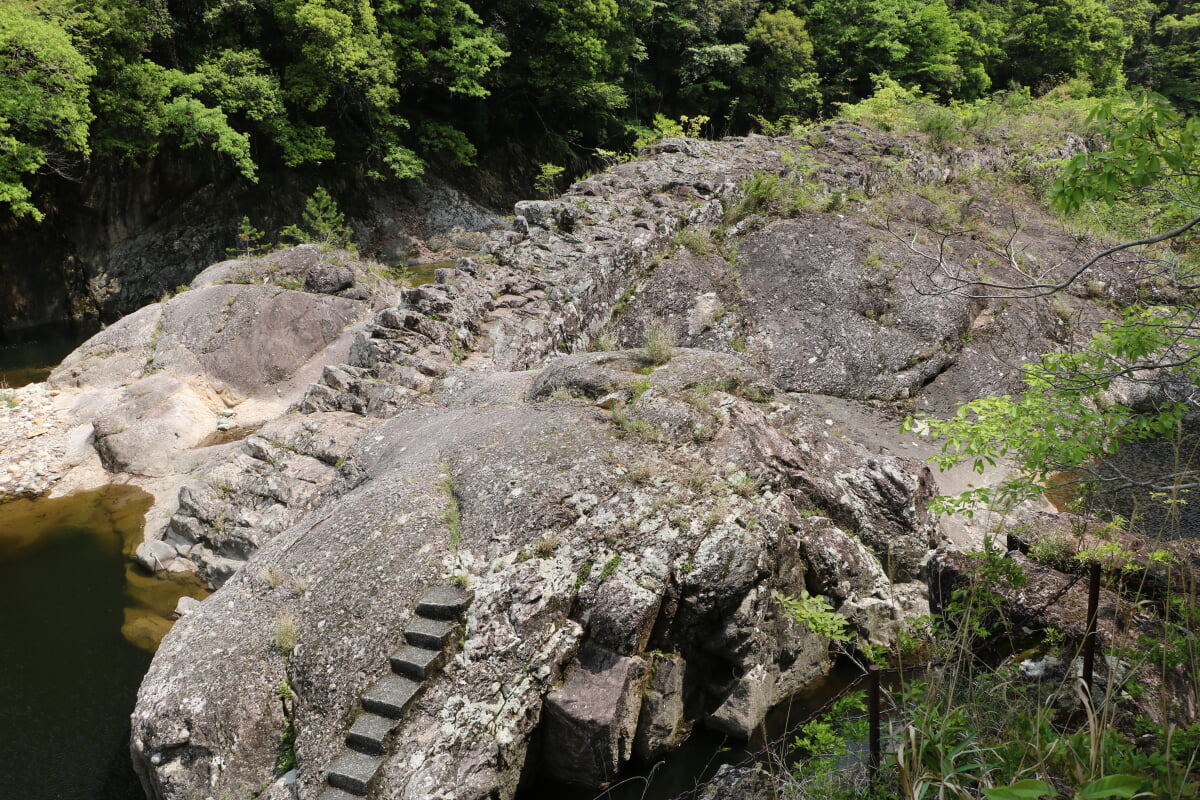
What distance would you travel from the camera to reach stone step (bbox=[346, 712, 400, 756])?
207 inches

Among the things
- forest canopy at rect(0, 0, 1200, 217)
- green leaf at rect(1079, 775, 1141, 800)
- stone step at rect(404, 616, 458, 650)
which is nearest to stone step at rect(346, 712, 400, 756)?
stone step at rect(404, 616, 458, 650)

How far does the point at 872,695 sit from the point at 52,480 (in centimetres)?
1362

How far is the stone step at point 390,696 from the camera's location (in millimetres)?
5402

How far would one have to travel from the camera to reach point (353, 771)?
16.7 ft

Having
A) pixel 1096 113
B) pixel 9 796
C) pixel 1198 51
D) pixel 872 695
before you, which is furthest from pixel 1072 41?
pixel 9 796

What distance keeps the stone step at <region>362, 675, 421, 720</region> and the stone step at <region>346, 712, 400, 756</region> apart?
57 mm

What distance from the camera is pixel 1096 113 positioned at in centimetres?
376

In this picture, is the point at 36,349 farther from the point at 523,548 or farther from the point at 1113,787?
the point at 1113,787

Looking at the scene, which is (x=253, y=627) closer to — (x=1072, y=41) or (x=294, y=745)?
(x=294, y=745)

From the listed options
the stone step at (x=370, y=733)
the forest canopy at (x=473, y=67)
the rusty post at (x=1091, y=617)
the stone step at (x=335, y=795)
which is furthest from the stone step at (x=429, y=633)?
the forest canopy at (x=473, y=67)

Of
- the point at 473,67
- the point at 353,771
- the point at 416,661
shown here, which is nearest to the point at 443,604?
the point at 416,661

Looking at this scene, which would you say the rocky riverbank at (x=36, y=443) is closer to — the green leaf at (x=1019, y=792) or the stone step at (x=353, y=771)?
the stone step at (x=353, y=771)

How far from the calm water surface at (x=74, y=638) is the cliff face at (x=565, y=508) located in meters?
0.81

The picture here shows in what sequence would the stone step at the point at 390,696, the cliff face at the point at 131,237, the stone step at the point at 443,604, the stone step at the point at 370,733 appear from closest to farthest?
the stone step at the point at 370,733
the stone step at the point at 390,696
the stone step at the point at 443,604
the cliff face at the point at 131,237
